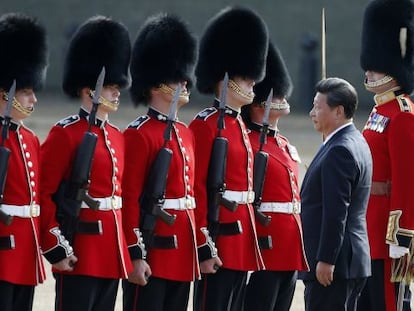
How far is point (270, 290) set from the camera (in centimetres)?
603

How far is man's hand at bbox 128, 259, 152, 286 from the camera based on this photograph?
5.37m

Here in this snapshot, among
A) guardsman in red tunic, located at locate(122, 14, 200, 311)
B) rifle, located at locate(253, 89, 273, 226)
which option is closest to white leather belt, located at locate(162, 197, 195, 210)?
guardsman in red tunic, located at locate(122, 14, 200, 311)

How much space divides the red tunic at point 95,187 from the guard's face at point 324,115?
105 centimetres

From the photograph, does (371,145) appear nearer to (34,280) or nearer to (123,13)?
(34,280)

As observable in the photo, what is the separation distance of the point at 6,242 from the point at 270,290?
4.69ft

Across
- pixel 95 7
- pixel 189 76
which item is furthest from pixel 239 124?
pixel 95 7

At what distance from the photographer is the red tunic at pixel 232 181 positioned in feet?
18.8

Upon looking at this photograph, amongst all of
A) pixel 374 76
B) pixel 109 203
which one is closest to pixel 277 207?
pixel 374 76

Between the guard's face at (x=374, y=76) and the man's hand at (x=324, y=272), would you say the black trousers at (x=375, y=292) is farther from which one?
the guard's face at (x=374, y=76)

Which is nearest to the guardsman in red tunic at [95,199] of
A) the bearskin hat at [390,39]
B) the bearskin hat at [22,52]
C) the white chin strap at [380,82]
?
the bearskin hat at [22,52]

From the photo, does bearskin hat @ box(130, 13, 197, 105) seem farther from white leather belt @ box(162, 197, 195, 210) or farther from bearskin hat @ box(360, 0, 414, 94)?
bearskin hat @ box(360, 0, 414, 94)

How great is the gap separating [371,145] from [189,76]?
103 cm

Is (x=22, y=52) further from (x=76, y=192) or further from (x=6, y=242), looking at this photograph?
(x=6, y=242)

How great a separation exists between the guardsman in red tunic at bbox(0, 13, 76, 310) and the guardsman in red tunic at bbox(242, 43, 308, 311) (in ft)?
3.83
